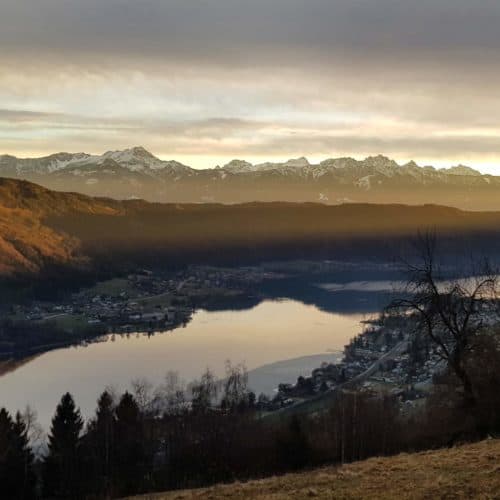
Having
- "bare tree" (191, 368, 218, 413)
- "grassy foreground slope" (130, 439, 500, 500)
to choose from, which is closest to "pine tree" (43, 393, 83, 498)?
"bare tree" (191, 368, 218, 413)

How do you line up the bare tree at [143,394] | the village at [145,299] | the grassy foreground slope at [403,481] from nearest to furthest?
the grassy foreground slope at [403,481] < the bare tree at [143,394] < the village at [145,299]

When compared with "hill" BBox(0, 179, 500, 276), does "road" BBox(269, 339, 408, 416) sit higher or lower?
lower

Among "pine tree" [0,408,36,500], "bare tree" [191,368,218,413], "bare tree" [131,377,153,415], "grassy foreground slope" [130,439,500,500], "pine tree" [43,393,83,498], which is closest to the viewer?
"grassy foreground slope" [130,439,500,500]

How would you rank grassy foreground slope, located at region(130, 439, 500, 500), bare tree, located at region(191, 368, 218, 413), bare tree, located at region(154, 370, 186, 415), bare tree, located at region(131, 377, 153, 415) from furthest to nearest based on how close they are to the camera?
bare tree, located at region(131, 377, 153, 415) → bare tree, located at region(154, 370, 186, 415) → bare tree, located at region(191, 368, 218, 413) → grassy foreground slope, located at region(130, 439, 500, 500)

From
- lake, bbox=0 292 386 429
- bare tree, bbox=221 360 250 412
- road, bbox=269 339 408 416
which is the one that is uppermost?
bare tree, bbox=221 360 250 412

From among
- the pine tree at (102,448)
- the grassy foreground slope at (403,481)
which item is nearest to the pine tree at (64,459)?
the pine tree at (102,448)

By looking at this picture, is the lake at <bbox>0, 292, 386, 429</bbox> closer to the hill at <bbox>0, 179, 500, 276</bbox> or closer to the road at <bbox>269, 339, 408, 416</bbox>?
the road at <bbox>269, 339, 408, 416</bbox>

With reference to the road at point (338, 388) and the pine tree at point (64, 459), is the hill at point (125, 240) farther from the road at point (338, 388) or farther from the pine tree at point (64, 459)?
the pine tree at point (64, 459)

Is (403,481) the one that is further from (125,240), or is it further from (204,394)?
(125,240)
